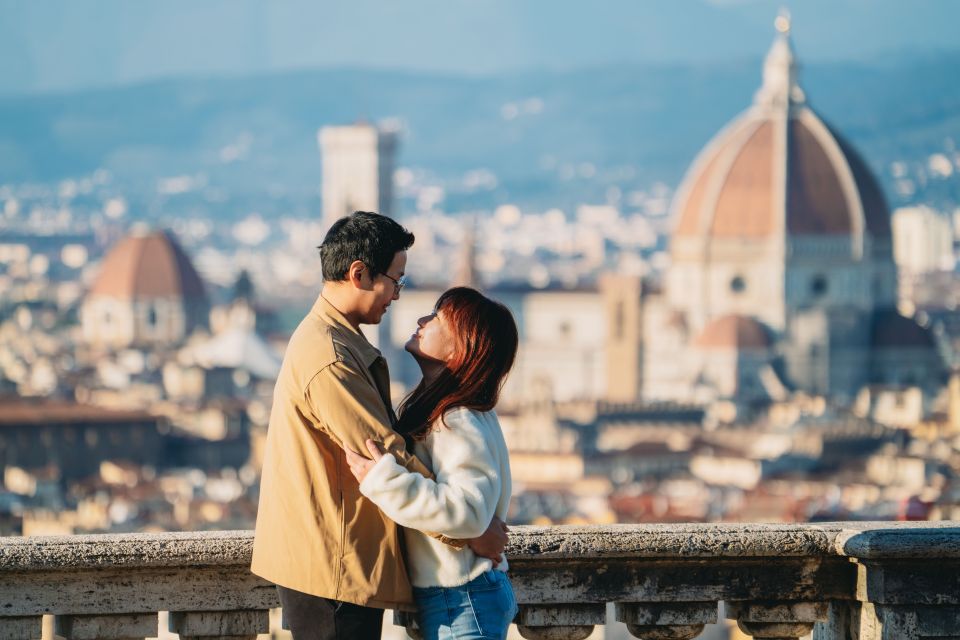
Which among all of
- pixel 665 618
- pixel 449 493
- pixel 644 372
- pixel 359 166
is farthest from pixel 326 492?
pixel 359 166

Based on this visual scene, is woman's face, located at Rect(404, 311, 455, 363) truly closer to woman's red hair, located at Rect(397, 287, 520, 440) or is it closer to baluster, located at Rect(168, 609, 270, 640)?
woman's red hair, located at Rect(397, 287, 520, 440)

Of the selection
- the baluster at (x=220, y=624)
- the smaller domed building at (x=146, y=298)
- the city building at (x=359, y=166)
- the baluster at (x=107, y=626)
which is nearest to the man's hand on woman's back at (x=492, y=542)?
the baluster at (x=220, y=624)

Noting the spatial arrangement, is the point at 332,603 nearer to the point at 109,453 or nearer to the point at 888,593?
the point at 888,593

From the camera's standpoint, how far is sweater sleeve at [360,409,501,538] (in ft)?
17.9

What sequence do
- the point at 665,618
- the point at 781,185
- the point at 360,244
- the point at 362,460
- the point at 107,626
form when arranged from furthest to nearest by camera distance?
the point at 781,185 < the point at 665,618 < the point at 107,626 < the point at 360,244 < the point at 362,460

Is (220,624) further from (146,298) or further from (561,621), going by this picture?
(146,298)

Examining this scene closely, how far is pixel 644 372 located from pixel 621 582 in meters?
80.7

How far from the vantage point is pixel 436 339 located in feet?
18.6

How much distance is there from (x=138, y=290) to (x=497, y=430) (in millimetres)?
98394

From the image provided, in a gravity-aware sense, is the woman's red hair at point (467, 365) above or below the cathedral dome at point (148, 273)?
below

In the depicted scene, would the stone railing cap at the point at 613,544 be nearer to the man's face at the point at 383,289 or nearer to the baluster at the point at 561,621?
the baluster at the point at 561,621

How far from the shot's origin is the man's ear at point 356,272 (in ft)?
18.7

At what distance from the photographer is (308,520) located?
5.50 meters

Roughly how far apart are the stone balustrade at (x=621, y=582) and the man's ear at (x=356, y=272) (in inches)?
24.9
